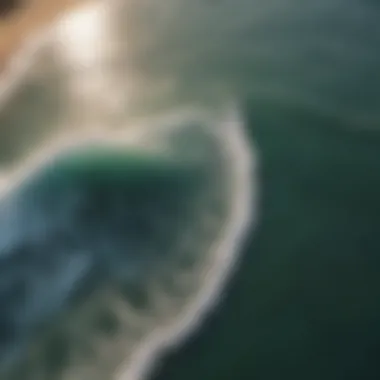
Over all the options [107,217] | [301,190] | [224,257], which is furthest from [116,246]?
[301,190]

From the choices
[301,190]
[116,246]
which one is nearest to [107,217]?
[116,246]

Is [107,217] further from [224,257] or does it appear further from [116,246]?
[224,257]

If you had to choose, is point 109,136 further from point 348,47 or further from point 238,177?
point 348,47

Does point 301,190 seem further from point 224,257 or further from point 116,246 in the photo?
point 116,246

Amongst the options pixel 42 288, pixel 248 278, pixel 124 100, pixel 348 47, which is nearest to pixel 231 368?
pixel 248 278

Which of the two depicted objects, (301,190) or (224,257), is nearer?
(224,257)

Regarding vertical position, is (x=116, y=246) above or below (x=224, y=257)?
above
